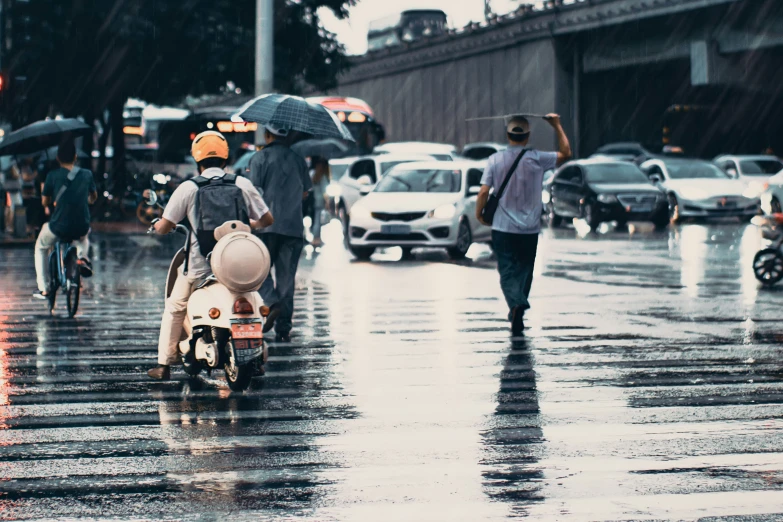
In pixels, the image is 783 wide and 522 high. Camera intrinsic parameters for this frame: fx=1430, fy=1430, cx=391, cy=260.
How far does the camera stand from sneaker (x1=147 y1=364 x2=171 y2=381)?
9.35 meters

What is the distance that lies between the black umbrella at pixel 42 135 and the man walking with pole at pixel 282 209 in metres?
3.26

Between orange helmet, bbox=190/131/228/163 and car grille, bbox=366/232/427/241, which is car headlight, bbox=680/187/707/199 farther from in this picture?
orange helmet, bbox=190/131/228/163

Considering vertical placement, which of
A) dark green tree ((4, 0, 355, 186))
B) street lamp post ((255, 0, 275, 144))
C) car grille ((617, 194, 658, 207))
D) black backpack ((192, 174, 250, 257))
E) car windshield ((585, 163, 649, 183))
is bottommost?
black backpack ((192, 174, 250, 257))

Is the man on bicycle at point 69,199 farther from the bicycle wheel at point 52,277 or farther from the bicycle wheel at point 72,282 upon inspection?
the bicycle wheel at point 52,277

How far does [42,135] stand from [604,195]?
693 inches

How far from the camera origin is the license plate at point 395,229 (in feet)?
73.3

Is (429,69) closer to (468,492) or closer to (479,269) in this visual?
(479,269)

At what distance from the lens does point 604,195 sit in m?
30.8

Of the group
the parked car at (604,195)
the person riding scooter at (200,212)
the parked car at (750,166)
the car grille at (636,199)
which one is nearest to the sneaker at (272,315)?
the person riding scooter at (200,212)

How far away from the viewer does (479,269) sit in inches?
781

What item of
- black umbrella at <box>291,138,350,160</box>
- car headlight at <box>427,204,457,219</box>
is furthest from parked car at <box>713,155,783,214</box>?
black umbrella at <box>291,138,350,160</box>

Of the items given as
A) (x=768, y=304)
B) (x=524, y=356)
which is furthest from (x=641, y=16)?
(x=524, y=356)

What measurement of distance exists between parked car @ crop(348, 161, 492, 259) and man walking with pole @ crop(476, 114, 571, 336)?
10057 millimetres

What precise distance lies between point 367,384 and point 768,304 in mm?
6549
